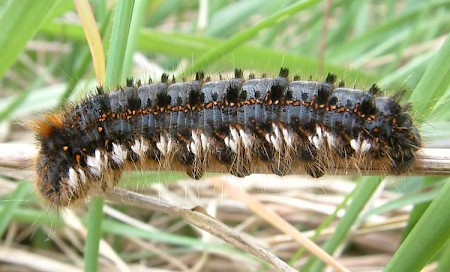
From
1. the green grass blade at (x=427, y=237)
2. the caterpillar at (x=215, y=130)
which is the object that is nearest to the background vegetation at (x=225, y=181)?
the green grass blade at (x=427, y=237)

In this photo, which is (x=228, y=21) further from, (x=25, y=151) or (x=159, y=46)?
(x=25, y=151)

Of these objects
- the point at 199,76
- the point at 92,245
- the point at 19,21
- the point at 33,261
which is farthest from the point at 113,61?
the point at 33,261

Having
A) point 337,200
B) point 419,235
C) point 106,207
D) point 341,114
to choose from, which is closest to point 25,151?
point 106,207

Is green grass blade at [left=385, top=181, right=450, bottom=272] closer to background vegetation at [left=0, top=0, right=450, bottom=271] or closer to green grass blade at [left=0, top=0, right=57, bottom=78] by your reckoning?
background vegetation at [left=0, top=0, right=450, bottom=271]

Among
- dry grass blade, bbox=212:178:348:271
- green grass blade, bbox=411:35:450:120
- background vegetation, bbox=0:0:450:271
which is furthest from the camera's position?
dry grass blade, bbox=212:178:348:271

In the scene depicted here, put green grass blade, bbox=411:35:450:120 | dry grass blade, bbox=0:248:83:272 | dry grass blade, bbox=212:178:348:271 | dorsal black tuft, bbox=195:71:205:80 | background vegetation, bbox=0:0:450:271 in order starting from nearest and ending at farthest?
green grass blade, bbox=411:35:450:120 < background vegetation, bbox=0:0:450:271 < dry grass blade, bbox=212:178:348:271 < dorsal black tuft, bbox=195:71:205:80 < dry grass blade, bbox=0:248:83:272

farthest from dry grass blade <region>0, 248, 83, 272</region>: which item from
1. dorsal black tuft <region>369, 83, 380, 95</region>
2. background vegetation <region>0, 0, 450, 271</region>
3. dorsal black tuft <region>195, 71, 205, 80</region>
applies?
dorsal black tuft <region>369, 83, 380, 95</region>

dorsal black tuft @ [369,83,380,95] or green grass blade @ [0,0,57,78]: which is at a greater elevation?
green grass blade @ [0,0,57,78]
